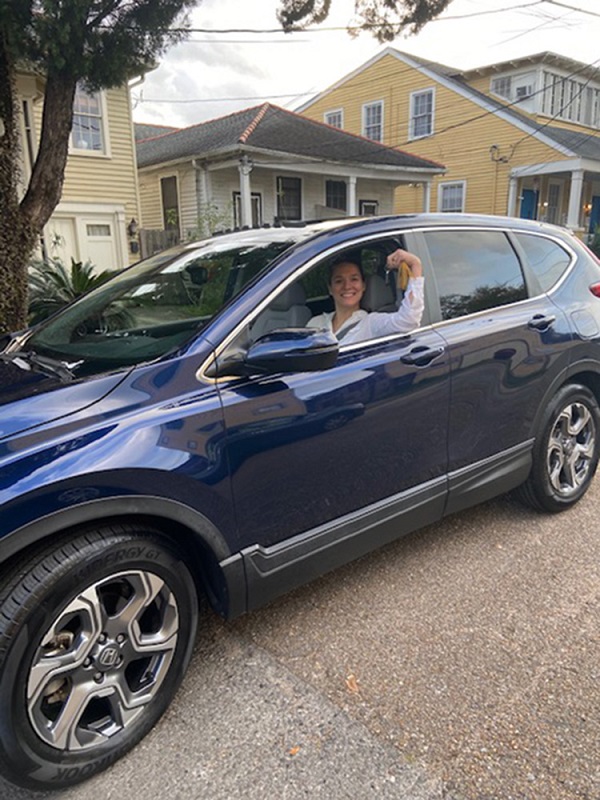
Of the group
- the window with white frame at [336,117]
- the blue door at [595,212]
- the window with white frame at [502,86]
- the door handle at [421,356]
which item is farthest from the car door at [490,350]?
the blue door at [595,212]

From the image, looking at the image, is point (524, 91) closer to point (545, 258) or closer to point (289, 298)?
point (545, 258)

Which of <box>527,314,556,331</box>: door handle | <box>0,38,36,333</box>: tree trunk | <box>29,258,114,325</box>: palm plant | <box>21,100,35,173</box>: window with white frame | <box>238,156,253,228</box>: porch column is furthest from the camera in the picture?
<box>238,156,253,228</box>: porch column

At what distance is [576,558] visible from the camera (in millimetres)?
3236

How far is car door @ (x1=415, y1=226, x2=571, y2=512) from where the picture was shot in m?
2.98

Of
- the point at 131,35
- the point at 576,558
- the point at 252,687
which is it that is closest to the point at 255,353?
the point at 252,687

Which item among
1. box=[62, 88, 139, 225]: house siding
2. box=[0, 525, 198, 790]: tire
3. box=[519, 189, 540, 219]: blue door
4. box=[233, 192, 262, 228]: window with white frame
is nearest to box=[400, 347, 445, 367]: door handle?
box=[0, 525, 198, 790]: tire

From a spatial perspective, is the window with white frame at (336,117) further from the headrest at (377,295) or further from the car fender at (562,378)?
the headrest at (377,295)

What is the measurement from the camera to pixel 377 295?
304 cm

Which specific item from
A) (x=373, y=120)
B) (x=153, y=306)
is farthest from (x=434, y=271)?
(x=373, y=120)

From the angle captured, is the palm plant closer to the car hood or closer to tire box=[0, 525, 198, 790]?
the car hood

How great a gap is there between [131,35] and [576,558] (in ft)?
19.2

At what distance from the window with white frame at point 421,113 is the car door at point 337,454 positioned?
22489 millimetres

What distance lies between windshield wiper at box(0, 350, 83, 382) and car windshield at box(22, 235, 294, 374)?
24mm

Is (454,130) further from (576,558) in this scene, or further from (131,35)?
(576,558)
